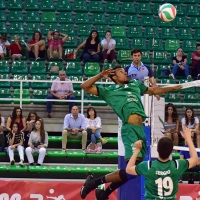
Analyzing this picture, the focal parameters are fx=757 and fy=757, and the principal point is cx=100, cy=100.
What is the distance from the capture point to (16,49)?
69.2 feet

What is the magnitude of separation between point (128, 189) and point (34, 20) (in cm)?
1089

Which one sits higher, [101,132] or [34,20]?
[34,20]

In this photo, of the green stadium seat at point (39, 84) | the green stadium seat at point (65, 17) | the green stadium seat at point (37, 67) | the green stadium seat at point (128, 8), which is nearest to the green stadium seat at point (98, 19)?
the green stadium seat at point (65, 17)

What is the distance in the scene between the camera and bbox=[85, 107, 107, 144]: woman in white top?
18092mm

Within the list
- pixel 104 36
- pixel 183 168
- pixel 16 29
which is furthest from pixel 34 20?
pixel 183 168

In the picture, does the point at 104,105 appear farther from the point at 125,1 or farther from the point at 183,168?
the point at 183,168

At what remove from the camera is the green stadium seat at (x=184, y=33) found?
75.5ft

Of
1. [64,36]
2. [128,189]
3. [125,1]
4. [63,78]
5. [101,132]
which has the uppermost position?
Answer: [125,1]

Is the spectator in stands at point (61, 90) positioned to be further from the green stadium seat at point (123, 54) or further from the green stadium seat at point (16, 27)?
the green stadium seat at point (16, 27)

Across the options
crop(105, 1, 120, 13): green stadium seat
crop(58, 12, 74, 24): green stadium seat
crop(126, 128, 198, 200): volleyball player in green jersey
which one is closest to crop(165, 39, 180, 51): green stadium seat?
crop(105, 1, 120, 13): green stadium seat

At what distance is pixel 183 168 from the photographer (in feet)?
31.3

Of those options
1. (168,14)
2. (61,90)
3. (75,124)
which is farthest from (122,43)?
(168,14)

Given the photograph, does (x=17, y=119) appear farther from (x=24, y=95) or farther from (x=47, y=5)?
(x=47, y=5)

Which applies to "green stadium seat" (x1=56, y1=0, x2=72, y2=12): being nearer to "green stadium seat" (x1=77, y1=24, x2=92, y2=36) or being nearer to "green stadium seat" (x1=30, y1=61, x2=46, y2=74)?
"green stadium seat" (x1=77, y1=24, x2=92, y2=36)
